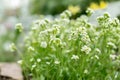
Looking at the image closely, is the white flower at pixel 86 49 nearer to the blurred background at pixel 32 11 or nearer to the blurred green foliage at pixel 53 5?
the blurred background at pixel 32 11

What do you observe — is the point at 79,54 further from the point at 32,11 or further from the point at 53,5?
the point at 32,11

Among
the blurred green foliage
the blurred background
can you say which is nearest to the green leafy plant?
the blurred background

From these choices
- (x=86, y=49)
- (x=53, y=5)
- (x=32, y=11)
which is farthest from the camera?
(x=32, y=11)

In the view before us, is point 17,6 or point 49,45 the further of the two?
point 17,6

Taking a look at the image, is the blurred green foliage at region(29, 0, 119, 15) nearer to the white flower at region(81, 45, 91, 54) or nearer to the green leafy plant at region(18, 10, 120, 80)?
the green leafy plant at region(18, 10, 120, 80)

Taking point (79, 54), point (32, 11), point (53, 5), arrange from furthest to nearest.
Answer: point (32, 11)
point (53, 5)
point (79, 54)

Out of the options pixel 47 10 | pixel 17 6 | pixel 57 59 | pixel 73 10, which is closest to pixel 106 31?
pixel 57 59

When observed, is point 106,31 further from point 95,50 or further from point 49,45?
point 49,45

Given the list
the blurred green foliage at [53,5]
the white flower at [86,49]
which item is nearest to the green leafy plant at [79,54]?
the white flower at [86,49]

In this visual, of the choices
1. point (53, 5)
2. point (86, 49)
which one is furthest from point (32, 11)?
point (86, 49)

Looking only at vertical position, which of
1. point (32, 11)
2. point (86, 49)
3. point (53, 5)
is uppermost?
point (32, 11)
